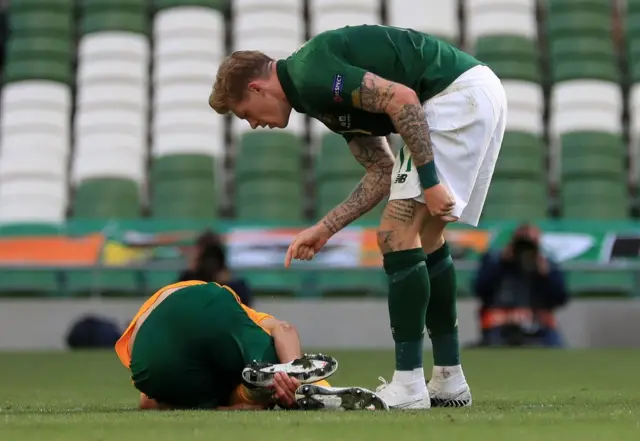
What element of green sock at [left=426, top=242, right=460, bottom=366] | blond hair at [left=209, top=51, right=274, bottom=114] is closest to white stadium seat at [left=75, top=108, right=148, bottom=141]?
green sock at [left=426, top=242, right=460, bottom=366]

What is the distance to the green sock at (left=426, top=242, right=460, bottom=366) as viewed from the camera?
181 inches

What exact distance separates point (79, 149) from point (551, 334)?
555 cm

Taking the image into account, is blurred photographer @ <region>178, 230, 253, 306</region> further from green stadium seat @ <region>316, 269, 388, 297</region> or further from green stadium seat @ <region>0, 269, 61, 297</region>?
green stadium seat @ <region>0, 269, 61, 297</region>

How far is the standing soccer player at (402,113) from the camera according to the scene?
4.12 metres

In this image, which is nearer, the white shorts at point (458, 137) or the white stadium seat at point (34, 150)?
the white shorts at point (458, 137)

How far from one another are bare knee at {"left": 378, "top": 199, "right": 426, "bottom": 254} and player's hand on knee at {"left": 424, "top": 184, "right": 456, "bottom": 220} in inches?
5.5

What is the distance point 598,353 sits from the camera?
968cm

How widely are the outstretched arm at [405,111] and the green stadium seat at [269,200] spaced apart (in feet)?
26.2

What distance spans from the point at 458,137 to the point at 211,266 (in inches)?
204

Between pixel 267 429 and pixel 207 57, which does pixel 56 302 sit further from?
pixel 267 429

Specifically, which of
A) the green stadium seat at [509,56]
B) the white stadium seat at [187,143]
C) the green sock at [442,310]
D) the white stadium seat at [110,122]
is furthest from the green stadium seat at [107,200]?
the green sock at [442,310]

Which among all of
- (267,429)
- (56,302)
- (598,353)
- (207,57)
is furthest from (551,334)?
(267,429)

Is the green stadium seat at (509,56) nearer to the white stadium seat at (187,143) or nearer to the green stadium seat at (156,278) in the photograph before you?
the white stadium seat at (187,143)

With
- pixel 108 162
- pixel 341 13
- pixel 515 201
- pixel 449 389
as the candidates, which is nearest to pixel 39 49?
A: pixel 108 162
